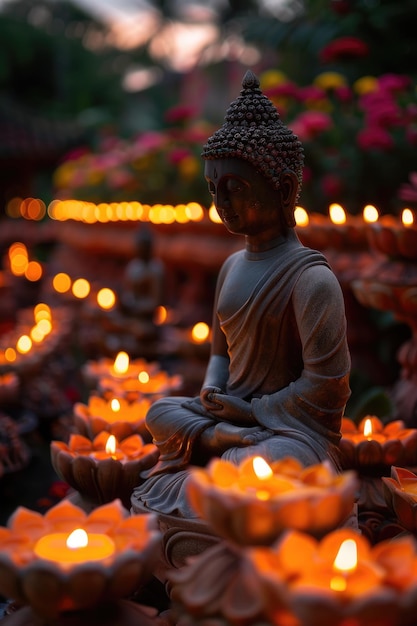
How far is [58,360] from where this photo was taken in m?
5.37

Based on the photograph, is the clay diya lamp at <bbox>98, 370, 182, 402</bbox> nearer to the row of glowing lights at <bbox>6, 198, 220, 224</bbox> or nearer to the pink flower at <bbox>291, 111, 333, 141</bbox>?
the row of glowing lights at <bbox>6, 198, 220, 224</bbox>

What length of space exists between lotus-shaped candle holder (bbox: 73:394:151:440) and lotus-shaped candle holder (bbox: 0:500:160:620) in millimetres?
849

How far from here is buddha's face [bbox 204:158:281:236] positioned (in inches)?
89.0

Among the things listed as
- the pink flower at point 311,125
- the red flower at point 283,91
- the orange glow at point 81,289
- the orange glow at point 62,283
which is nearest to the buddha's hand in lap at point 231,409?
the pink flower at point 311,125

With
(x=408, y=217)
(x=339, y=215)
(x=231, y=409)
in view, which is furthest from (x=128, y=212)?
(x=231, y=409)

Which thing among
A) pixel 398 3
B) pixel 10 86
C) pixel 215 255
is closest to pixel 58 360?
pixel 215 255

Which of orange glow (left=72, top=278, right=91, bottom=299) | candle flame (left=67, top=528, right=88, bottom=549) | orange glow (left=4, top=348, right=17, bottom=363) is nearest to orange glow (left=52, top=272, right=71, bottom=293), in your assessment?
orange glow (left=72, top=278, right=91, bottom=299)

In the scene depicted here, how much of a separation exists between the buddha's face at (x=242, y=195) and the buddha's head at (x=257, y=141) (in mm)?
17

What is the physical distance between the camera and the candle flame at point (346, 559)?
4.60 ft

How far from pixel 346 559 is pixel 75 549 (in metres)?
0.59

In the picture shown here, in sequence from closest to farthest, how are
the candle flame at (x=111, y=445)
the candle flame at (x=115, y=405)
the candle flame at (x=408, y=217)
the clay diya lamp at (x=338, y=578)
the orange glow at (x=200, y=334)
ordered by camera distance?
the clay diya lamp at (x=338, y=578) < the candle flame at (x=111, y=445) < the candle flame at (x=115, y=405) < the candle flame at (x=408, y=217) < the orange glow at (x=200, y=334)

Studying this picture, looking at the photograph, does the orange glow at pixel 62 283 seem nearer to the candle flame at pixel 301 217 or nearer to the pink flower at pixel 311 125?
the pink flower at pixel 311 125

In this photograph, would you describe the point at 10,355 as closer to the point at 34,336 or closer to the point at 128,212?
the point at 34,336

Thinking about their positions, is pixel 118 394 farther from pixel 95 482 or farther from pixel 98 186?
pixel 98 186
